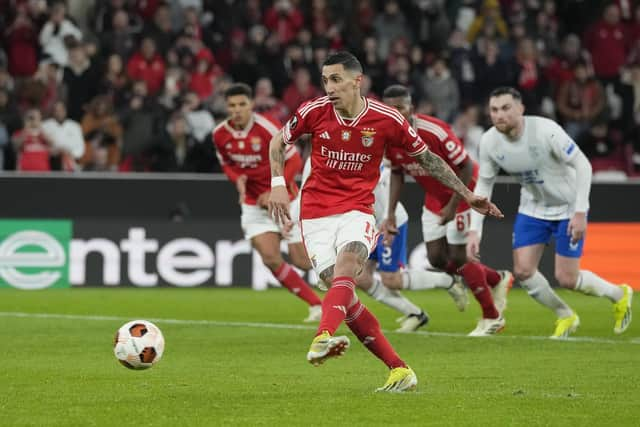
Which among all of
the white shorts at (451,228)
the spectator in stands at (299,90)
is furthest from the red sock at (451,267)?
the spectator in stands at (299,90)

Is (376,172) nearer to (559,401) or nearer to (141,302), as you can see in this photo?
(559,401)

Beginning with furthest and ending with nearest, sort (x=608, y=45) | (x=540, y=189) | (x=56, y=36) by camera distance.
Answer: (x=608, y=45) < (x=56, y=36) < (x=540, y=189)

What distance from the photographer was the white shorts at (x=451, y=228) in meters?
13.1

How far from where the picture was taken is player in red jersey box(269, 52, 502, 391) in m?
8.36

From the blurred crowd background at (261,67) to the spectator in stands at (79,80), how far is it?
2 centimetres

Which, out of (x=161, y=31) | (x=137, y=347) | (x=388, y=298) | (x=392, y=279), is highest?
(x=161, y=31)

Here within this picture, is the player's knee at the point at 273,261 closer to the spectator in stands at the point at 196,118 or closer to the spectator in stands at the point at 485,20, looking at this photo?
the spectator in stands at the point at 196,118

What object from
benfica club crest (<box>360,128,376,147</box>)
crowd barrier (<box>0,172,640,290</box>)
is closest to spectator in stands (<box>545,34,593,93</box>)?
crowd barrier (<box>0,172,640,290</box>)

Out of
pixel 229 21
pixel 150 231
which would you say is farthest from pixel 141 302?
pixel 229 21

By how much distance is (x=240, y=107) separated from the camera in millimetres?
13930

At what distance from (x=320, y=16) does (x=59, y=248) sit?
685 cm

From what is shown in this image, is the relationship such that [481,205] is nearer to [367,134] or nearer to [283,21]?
[367,134]

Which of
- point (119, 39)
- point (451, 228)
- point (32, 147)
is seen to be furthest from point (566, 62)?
point (451, 228)

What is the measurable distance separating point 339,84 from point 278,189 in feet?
2.48
